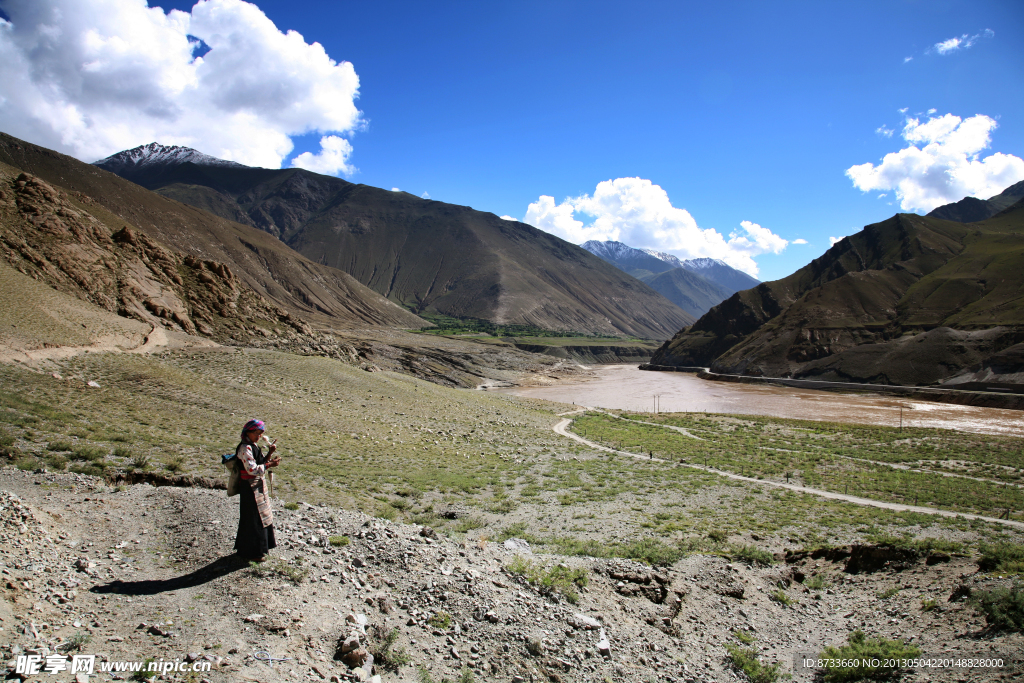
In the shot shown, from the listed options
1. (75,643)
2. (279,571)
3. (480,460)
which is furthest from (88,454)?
(480,460)

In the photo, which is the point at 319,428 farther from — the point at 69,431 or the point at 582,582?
the point at 582,582

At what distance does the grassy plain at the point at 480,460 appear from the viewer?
1182cm

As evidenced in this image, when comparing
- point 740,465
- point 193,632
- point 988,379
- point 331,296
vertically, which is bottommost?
point 740,465

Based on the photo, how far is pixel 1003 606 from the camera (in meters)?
6.93

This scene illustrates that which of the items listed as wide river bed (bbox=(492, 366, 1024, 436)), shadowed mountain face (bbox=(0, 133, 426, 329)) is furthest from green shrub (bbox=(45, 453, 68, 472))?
shadowed mountain face (bbox=(0, 133, 426, 329))

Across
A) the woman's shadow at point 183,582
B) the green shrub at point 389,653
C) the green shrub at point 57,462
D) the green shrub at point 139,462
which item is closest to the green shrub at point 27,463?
the green shrub at point 57,462

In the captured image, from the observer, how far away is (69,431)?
12.3m

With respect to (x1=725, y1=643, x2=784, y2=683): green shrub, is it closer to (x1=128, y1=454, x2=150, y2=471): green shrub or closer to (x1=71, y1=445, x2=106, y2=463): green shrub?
(x1=128, y1=454, x2=150, y2=471): green shrub

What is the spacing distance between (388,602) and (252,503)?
2379mm

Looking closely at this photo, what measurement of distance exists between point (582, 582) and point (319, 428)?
1545 cm

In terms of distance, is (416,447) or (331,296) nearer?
(416,447)

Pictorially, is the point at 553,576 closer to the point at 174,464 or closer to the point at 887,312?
the point at 174,464

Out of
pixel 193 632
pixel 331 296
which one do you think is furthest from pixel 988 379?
pixel 331 296

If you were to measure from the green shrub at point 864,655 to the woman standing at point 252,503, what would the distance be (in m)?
8.26
